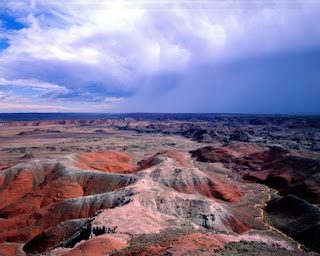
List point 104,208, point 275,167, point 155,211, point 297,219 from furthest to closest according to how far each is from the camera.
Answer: point 275,167
point 104,208
point 297,219
point 155,211

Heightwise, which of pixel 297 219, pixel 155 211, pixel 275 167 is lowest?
pixel 297 219

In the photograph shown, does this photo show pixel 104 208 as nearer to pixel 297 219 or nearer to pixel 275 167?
pixel 297 219

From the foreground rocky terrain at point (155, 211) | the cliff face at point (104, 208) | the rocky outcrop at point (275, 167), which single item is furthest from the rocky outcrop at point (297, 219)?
the rocky outcrop at point (275, 167)

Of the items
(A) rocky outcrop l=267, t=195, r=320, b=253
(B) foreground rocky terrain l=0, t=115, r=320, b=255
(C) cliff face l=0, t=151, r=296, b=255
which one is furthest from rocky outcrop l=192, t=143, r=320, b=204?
(C) cliff face l=0, t=151, r=296, b=255

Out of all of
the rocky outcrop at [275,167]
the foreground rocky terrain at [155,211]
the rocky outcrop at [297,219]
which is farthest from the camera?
the rocky outcrop at [275,167]

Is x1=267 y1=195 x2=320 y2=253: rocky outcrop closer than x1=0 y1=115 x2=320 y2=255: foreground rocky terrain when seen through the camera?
No

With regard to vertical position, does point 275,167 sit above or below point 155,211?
below

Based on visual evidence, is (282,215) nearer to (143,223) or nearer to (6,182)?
(143,223)

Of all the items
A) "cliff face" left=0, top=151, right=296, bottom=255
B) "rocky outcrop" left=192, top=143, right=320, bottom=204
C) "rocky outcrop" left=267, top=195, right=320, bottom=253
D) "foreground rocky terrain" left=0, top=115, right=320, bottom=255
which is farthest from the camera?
"rocky outcrop" left=192, top=143, right=320, bottom=204

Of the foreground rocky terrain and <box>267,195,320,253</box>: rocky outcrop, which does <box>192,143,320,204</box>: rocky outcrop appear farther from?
<box>267,195,320,253</box>: rocky outcrop

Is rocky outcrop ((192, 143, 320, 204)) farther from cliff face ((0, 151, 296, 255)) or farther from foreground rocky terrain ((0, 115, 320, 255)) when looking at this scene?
cliff face ((0, 151, 296, 255))

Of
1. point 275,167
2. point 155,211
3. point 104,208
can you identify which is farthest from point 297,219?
point 275,167

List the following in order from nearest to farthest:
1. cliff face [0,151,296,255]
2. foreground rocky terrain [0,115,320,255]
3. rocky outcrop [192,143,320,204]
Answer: foreground rocky terrain [0,115,320,255] → cliff face [0,151,296,255] → rocky outcrop [192,143,320,204]

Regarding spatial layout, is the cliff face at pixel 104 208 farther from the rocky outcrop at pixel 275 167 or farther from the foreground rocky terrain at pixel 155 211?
the rocky outcrop at pixel 275 167
